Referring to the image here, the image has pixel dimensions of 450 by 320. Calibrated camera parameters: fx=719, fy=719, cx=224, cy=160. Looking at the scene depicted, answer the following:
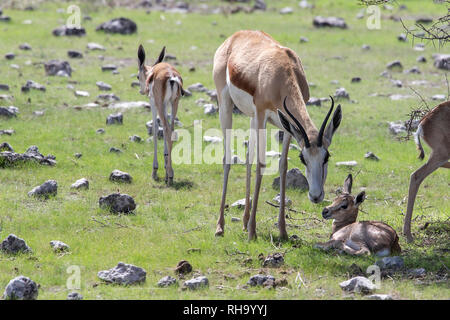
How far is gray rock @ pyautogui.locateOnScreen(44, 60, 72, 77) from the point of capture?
16984 mm

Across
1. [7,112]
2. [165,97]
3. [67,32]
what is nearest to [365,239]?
[165,97]

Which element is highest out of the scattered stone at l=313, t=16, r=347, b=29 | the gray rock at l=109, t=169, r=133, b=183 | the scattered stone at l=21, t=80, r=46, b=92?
the gray rock at l=109, t=169, r=133, b=183

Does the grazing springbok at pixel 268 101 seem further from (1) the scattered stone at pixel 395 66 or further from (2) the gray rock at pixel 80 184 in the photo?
(1) the scattered stone at pixel 395 66

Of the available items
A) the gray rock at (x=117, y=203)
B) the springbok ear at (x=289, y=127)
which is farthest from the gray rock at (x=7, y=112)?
the springbok ear at (x=289, y=127)

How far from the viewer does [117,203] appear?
30.1 feet

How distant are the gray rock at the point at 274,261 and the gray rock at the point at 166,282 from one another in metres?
1.07

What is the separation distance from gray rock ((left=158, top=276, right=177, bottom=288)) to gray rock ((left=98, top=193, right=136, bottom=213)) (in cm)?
253

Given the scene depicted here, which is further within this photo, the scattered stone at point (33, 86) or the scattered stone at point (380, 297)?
the scattered stone at point (33, 86)

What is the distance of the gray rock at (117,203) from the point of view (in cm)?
916

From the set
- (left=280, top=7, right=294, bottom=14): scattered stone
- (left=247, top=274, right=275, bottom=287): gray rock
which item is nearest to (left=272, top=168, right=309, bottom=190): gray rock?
(left=247, top=274, right=275, bottom=287): gray rock

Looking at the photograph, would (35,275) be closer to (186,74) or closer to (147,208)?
(147,208)

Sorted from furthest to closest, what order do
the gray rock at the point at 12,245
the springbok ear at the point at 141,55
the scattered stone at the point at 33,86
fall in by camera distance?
the scattered stone at the point at 33,86
the springbok ear at the point at 141,55
the gray rock at the point at 12,245

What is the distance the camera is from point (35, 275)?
22.9ft

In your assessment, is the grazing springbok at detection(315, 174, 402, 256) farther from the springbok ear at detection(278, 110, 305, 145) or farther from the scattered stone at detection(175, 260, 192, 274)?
the scattered stone at detection(175, 260, 192, 274)
